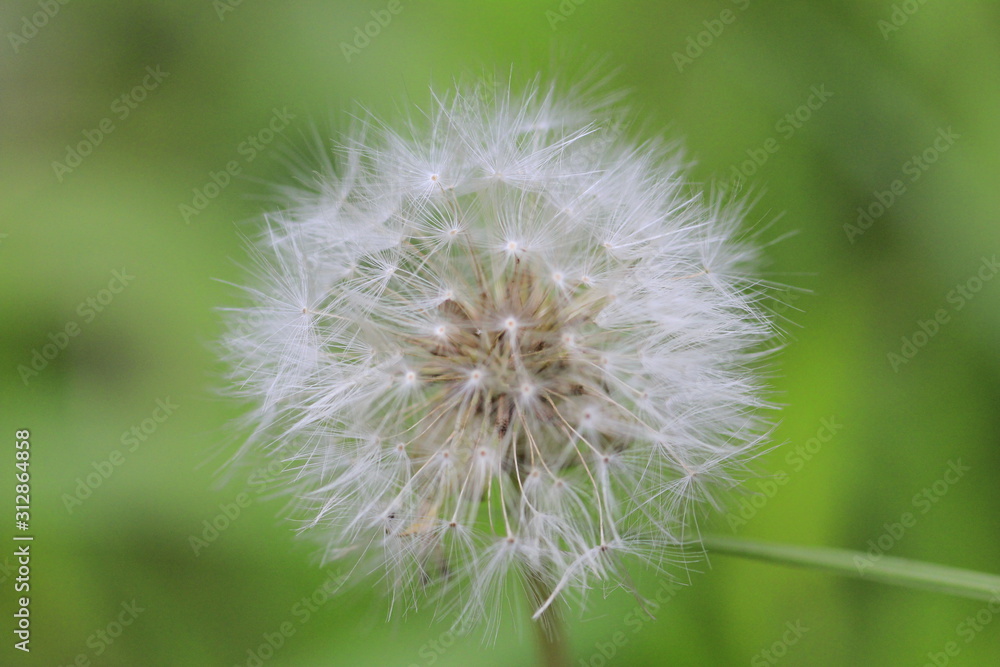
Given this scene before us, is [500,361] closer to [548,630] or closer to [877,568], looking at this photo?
[548,630]

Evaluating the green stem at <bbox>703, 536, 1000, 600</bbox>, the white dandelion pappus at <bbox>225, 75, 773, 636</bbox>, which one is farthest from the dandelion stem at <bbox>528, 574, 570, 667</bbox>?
the green stem at <bbox>703, 536, 1000, 600</bbox>

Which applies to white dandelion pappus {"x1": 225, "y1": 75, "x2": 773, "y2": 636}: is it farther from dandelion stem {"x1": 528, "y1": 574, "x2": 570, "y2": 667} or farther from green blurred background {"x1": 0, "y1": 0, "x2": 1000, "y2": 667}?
green blurred background {"x1": 0, "y1": 0, "x2": 1000, "y2": 667}

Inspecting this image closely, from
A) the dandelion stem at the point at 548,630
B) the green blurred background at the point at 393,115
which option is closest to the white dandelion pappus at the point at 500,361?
the dandelion stem at the point at 548,630

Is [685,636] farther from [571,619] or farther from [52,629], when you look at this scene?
[52,629]

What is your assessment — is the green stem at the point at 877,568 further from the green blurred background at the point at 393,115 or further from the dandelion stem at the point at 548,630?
the green blurred background at the point at 393,115

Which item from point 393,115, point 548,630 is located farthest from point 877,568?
point 393,115

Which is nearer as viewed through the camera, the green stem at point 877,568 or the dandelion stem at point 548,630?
the green stem at point 877,568
